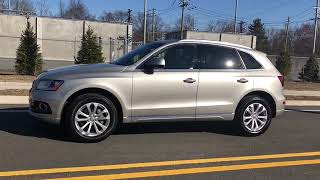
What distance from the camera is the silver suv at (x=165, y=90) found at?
771cm

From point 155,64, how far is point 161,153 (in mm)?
1497

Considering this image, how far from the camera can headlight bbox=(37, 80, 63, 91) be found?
765 cm

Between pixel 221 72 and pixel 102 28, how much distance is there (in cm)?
4547

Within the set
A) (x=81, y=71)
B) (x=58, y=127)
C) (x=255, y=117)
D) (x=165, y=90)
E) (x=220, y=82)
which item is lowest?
(x=58, y=127)

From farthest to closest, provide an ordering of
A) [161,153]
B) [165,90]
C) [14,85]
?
[14,85]
[165,90]
[161,153]

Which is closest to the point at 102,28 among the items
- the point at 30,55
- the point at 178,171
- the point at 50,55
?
the point at 50,55

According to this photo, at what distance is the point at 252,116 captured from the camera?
8961 millimetres

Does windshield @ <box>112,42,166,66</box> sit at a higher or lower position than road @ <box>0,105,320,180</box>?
higher

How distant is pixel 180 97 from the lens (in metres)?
8.27

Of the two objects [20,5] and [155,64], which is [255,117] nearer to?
[155,64]

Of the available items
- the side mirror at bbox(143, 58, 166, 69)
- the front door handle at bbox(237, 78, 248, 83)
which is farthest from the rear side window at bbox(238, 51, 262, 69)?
the side mirror at bbox(143, 58, 166, 69)

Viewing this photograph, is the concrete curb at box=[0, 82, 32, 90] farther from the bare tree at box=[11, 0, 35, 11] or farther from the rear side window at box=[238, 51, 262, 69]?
the bare tree at box=[11, 0, 35, 11]

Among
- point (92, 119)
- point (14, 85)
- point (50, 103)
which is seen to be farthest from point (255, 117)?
point (14, 85)

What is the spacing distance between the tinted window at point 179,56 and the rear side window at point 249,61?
1028mm
